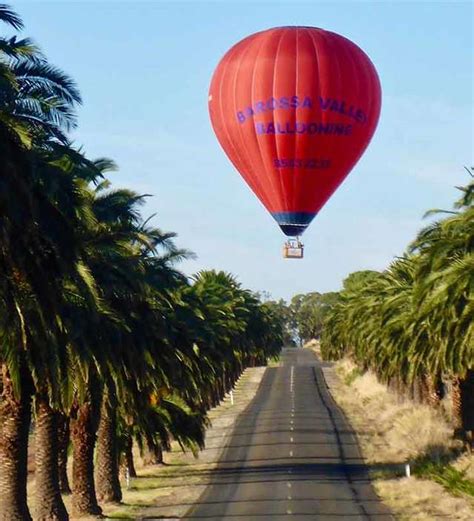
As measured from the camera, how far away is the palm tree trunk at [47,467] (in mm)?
34250

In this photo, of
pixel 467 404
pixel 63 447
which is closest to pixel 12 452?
pixel 63 447

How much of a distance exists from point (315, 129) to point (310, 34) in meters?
3.99

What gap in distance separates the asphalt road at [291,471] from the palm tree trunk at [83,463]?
12.5ft

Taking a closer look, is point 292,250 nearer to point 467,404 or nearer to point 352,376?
point 467,404

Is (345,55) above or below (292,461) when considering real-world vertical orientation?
above

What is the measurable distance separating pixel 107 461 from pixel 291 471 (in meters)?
12.7

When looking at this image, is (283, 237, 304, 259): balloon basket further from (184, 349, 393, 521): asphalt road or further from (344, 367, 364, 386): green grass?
(344, 367, 364, 386): green grass

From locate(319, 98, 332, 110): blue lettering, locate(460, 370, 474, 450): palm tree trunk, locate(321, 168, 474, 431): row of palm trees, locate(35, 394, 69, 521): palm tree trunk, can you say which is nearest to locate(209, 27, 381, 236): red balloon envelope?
locate(319, 98, 332, 110): blue lettering

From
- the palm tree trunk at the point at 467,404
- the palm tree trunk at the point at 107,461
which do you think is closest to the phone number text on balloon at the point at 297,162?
the palm tree trunk at the point at 107,461

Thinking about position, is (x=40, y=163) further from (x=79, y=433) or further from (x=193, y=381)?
(x=193, y=381)

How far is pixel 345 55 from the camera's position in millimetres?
48094

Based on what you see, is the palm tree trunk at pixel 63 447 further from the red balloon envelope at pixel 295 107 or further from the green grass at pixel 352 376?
the green grass at pixel 352 376

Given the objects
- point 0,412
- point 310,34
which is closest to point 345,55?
point 310,34

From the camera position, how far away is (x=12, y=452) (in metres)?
30.3
